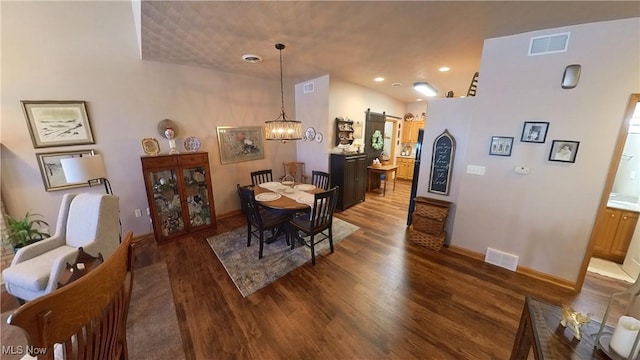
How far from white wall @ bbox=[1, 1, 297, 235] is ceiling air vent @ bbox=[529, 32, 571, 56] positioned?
414 centimetres

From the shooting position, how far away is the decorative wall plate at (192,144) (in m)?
3.44

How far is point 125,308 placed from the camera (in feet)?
3.75

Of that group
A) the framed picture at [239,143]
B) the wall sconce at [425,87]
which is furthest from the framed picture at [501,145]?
the framed picture at [239,143]

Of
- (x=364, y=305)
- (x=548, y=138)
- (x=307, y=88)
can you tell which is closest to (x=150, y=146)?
(x=307, y=88)

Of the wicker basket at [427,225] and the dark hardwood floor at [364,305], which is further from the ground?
the wicker basket at [427,225]

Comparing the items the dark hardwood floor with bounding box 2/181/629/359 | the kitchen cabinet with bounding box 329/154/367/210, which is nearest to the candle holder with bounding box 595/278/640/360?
the dark hardwood floor with bounding box 2/181/629/359

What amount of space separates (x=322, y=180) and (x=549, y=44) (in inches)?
122

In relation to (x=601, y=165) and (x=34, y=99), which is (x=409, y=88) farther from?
(x=34, y=99)

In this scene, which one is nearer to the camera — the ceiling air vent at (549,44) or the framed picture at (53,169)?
the ceiling air vent at (549,44)

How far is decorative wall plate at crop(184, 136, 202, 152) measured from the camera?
344 cm

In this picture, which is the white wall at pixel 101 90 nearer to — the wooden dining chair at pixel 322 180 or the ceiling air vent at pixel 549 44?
the wooden dining chair at pixel 322 180

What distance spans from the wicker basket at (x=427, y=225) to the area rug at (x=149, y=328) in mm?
3024

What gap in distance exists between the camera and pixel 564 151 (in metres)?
2.20

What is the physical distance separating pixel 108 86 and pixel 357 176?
4.25 metres
